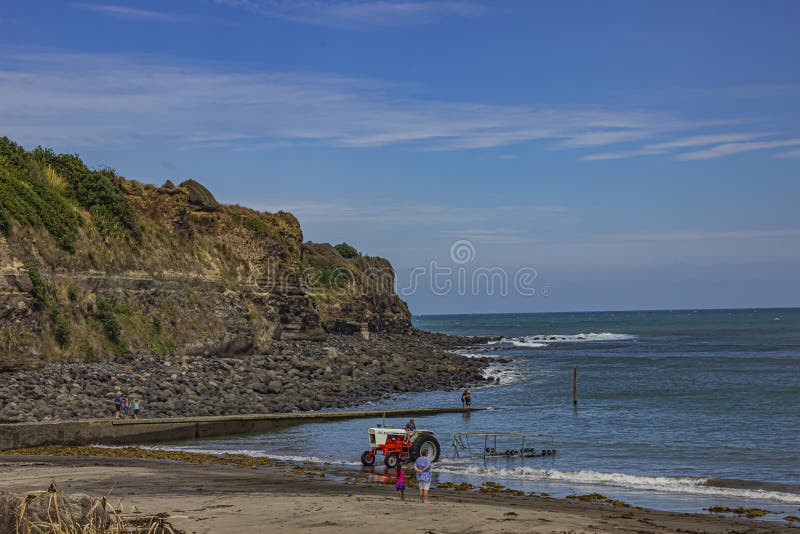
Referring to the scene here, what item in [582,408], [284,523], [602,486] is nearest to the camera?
[284,523]

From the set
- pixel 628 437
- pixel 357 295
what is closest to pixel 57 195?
pixel 628 437

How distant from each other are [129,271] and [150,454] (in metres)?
26.9

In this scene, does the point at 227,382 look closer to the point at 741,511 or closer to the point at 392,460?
the point at 392,460

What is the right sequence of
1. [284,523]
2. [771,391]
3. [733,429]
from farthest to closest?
1. [771,391]
2. [733,429]
3. [284,523]

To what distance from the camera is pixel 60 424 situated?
97.5 feet

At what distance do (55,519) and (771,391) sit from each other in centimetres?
5257

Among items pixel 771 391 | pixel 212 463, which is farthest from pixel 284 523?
pixel 771 391

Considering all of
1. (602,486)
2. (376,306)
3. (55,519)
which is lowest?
Result: (602,486)

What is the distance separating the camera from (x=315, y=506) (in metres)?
18.0

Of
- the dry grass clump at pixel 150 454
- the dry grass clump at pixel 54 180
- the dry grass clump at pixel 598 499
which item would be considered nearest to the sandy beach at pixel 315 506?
the dry grass clump at pixel 598 499

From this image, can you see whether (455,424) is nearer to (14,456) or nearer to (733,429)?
(733,429)

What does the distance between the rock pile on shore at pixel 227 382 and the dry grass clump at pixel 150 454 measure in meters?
3.42

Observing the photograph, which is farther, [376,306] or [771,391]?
[376,306]

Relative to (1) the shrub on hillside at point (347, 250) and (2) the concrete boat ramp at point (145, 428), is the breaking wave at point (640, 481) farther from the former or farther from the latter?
(1) the shrub on hillside at point (347, 250)
